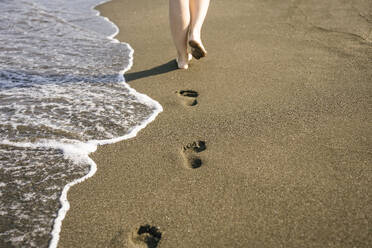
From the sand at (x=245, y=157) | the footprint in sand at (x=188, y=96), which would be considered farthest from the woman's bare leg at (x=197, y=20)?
the footprint in sand at (x=188, y=96)

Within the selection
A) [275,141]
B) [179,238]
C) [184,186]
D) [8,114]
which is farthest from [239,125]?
[8,114]

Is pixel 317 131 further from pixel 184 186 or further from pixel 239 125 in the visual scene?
pixel 184 186

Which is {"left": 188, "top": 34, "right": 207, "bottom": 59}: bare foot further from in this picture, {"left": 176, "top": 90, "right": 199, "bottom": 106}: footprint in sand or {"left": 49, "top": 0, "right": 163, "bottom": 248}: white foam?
{"left": 49, "top": 0, "right": 163, "bottom": 248}: white foam

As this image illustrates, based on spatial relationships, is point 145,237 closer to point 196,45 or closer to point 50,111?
point 50,111

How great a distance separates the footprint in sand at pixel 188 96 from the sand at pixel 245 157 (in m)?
0.02

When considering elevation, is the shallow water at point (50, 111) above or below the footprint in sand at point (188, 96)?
below

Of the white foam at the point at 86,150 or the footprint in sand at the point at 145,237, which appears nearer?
the footprint in sand at the point at 145,237

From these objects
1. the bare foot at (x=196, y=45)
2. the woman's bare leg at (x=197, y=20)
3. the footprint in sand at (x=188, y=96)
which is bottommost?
the footprint in sand at (x=188, y=96)

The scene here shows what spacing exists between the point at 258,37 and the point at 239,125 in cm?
181

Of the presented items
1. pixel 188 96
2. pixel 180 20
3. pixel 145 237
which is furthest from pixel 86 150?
pixel 180 20

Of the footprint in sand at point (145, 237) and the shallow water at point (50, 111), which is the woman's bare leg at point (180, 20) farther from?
the footprint in sand at point (145, 237)

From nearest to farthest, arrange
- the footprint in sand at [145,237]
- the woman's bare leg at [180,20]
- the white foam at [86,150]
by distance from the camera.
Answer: the footprint in sand at [145,237]
the white foam at [86,150]
the woman's bare leg at [180,20]

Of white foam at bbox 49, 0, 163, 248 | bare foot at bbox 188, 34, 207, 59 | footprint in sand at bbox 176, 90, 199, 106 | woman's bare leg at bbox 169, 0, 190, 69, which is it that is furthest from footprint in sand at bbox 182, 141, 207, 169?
woman's bare leg at bbox 169, 0, 190, 69

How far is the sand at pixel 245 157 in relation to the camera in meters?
1.50
